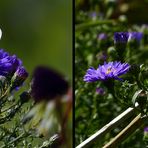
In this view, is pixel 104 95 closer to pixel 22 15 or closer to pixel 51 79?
pixel 22 15

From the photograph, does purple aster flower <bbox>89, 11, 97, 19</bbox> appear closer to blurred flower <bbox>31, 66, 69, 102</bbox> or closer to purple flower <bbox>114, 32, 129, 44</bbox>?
purple flower <bbox>114, 32, 129, 44</bbox>

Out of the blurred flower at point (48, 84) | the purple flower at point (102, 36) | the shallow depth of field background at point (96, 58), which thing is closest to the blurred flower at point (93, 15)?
the shallow depth of field background at point (96, 58)

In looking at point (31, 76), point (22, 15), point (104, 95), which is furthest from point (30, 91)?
point (104, 95)

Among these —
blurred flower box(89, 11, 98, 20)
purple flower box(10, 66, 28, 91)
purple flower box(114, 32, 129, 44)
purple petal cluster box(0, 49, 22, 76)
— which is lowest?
purple flower box(10, 66, 28, 91)

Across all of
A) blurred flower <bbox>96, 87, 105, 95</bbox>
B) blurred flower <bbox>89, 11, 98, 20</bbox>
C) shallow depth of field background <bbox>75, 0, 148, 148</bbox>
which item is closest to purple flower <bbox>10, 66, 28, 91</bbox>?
shallow depth of field background <bbox>75, 0, 148, 148</bbox>

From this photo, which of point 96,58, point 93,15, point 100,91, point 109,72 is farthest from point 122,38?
point 93,15
